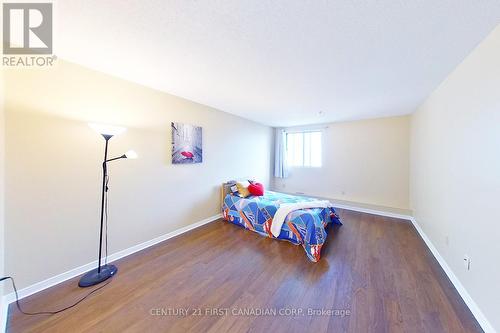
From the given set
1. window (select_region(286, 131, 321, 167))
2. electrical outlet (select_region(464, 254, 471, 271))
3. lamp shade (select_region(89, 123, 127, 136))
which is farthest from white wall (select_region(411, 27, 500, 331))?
lamp shade (select_region(89, 123, 127, 136))

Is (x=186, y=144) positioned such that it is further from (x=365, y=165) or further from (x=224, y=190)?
(x=365, y=165)

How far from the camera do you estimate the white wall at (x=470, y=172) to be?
4.37 feet

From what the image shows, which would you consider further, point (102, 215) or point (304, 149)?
point (304, 149)

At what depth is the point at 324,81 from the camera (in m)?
2.24

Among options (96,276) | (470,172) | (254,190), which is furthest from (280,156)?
(96,276)

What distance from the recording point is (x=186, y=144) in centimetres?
299

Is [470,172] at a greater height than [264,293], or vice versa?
[470,172]

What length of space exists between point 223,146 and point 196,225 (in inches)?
64.5

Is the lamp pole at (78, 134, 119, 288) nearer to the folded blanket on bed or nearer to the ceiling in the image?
the ceiling

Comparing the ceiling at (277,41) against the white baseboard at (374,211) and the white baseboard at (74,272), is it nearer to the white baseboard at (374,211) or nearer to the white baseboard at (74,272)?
the white baseboard at (74,272)

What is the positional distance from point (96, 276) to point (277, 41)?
290cm

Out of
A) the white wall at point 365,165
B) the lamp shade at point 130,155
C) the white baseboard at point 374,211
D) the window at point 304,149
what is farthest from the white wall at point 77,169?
the white baseboard at point 374,211

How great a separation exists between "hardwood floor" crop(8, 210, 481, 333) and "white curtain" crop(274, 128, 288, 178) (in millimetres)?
2944

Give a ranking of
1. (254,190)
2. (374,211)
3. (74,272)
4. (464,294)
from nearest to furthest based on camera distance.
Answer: (464,294) → (74,272) → (254,190) → (374,211)
